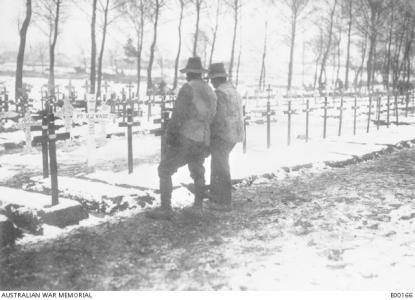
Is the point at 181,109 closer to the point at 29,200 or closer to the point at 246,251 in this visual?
the point at 246,251

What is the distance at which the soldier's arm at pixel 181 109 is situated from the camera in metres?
6.35

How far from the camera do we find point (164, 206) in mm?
6461

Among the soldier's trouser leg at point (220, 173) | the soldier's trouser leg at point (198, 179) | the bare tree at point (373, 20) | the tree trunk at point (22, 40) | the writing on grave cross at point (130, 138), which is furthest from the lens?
the bare tree at point (373, 20)

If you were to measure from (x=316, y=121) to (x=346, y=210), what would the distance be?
15.0 metres

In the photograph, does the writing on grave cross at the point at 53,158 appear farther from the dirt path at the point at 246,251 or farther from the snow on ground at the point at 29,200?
the dirt path at the point at 246,251

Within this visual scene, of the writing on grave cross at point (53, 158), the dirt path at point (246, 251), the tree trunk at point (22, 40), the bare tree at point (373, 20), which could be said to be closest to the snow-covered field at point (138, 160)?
the writing on grave cross at point (53, 158)

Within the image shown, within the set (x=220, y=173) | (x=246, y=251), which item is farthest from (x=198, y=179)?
(x=246, y=251)

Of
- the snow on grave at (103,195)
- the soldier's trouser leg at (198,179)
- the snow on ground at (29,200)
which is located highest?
the soldier's trouser leg at (198,179)

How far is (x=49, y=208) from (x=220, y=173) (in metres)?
2.23

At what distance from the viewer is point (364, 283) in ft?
14.0

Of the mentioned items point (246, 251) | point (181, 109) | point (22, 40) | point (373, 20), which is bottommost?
point (246, 251)

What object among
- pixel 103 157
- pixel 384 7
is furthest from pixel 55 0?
pixel 384 7

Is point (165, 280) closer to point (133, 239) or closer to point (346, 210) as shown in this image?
point (133, 239)

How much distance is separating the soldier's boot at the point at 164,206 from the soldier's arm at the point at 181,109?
62 cm
